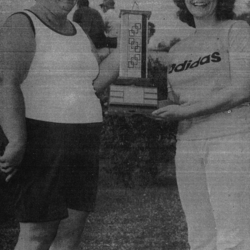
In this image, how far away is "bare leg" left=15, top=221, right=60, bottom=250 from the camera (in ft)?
6.85

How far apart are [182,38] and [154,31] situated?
0.42ft

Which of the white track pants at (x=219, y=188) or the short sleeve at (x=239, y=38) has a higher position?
the short sleeve at (x=239, y=38)

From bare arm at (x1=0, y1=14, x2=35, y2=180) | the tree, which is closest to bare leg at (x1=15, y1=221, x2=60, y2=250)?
bare arm at (x1=0, y1=14, x2=35, y2=180)

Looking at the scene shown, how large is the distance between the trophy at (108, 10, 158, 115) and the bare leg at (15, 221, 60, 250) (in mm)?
549

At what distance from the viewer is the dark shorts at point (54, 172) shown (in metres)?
2.11

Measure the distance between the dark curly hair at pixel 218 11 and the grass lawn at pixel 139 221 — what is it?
0.72 metres

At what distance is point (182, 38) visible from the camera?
229 cm

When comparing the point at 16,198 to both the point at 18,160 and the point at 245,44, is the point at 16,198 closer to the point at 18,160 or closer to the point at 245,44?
the point at 18,160

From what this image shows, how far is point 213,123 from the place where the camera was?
2.17 meters

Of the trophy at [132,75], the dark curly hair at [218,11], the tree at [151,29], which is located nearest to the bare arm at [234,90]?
the dark curly hair at [218,11]

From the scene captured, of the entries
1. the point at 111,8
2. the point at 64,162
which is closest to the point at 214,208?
the point at 64,162

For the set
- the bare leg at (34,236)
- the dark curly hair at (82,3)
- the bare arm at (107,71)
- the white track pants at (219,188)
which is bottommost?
the bare leg at (34,236)

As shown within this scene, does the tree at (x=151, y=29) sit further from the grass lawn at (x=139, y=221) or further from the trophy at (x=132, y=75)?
the grass lawn at (x=139, y=221)

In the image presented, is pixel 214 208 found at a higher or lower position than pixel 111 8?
lower
